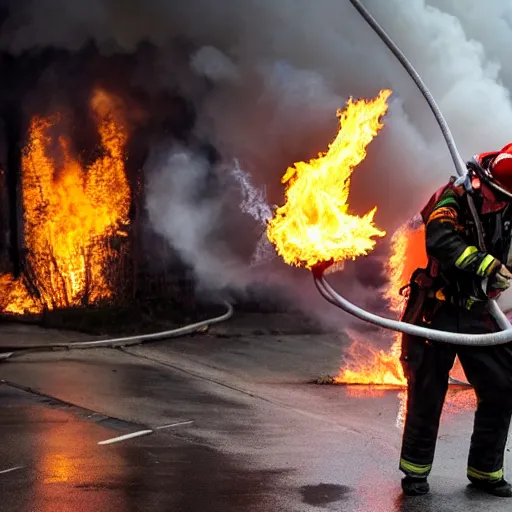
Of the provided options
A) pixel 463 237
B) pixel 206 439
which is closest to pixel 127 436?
pixel 206 439

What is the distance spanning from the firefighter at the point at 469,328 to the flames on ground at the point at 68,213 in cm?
691

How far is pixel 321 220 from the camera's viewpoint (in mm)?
3787

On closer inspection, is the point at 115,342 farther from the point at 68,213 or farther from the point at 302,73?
the point at 302,73

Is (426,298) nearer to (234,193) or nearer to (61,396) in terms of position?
(61,396)

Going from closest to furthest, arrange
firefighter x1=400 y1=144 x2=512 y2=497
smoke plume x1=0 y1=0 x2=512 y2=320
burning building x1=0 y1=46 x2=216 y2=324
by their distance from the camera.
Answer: firefighter x1=400 y1=144 x2=512 y2=497, smoke plume x1=0 y1=0 x2=512 y2=320, burning building x1=0 y1=46 x2=216 y2=324

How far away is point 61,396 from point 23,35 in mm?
6053

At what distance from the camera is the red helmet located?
3234mm

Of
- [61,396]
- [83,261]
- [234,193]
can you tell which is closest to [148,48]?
[234,193]

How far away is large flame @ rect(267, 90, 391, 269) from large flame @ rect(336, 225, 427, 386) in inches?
103

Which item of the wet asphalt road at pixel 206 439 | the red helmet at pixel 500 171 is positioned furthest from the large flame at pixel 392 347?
the red helmet at pixel 500 171

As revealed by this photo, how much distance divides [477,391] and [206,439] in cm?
165

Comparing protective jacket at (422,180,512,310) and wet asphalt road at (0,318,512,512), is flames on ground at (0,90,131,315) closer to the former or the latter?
wet asphalt road at (0,318,512,512)

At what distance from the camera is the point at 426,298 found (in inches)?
137

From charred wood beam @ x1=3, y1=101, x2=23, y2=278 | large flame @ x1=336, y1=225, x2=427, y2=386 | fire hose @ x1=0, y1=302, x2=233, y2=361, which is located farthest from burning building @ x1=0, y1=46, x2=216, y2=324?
large flame @ x1=336, y1=225, x2=427, y2=386
